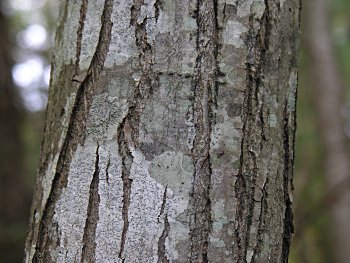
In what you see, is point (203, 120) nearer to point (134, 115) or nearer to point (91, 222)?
point (134, 115)

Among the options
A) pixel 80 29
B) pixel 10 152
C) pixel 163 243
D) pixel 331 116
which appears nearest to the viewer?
pixel 163 243

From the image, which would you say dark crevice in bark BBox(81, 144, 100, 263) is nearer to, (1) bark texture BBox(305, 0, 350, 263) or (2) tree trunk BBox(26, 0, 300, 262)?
(2) tree trunk BBox(26, 0, 300, 262)

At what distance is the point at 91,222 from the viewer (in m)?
0.90

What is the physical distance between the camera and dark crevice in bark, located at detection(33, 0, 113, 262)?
94cm

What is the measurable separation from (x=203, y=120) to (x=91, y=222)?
0.24 m

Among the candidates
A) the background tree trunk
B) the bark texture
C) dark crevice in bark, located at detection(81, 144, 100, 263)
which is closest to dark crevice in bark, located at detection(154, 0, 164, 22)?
dark crevice in bark, located at detection(81, 144, 100, 263)

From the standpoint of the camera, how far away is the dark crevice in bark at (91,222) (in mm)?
892

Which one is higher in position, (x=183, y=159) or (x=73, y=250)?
(x=183, y=159)

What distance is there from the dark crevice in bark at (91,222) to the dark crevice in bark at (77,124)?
6 centimetres

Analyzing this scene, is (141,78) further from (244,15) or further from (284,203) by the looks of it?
(284,203)

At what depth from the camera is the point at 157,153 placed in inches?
35.1

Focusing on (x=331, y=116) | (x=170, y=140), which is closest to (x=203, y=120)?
(x=170, y=140)

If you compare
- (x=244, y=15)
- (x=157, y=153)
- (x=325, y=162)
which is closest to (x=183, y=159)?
(x=157, y=153)

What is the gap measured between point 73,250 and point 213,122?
0.30m
